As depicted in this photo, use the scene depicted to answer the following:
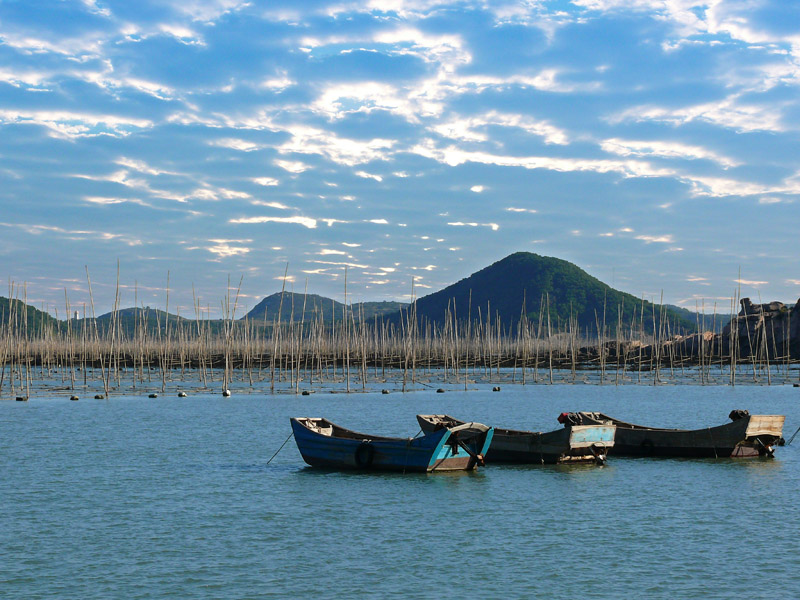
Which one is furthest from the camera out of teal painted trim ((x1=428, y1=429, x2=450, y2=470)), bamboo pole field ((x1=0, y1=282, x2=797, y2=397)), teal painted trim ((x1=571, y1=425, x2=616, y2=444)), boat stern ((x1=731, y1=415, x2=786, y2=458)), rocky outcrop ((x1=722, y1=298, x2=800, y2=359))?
rocky outcrop ((x1=722, y1=298, x2=800, y2=359))

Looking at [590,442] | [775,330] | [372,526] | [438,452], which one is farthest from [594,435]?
[775,330]

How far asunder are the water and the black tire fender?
2.78 ft

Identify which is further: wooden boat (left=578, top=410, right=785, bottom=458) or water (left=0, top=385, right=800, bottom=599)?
wooden boat (left=578, top=410, right=785, bottom=458)

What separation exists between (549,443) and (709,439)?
7.33 m

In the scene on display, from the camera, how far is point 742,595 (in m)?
15.1

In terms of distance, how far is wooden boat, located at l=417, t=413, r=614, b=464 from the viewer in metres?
30.0

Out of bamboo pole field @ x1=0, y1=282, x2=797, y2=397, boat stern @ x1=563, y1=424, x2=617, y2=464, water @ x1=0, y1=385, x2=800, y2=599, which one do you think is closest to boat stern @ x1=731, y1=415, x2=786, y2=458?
water @ x1=0, y1=385, x2=800, y2=599

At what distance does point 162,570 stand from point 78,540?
12.3 ft

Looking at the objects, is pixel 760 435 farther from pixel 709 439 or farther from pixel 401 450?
pixel 401 450

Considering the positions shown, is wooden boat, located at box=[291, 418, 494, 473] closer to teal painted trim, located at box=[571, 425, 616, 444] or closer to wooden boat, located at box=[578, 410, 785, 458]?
teal painted trim, located at box=[571, 425, 616, 444]

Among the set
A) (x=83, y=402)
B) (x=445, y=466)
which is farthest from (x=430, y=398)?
(x=445, y=466)

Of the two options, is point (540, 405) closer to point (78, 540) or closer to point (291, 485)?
point (291, 485)

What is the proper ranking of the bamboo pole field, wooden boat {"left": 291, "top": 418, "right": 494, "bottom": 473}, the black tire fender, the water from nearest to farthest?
the water, wooden boat {"left": 291, "top": 418, "right": 494, "bottom": 473}, the black tire fender, the bamboo pole field

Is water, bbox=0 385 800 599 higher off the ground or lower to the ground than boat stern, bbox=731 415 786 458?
lower
